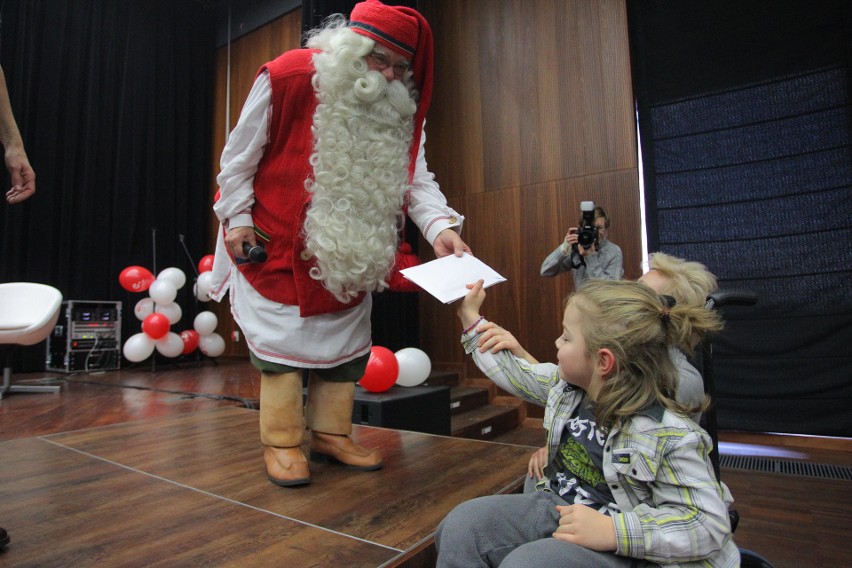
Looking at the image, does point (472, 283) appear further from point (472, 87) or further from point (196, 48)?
point (196, 48)

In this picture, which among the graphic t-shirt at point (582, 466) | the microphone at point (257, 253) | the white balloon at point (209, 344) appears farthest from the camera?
the white balloon at point (209, 344)

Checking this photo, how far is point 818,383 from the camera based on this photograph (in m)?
2.98

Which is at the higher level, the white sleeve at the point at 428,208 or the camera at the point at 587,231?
the camera at the point at 587,231

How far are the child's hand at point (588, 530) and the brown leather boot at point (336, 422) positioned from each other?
0.79 m

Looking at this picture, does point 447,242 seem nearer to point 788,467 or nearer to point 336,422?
point 336,422

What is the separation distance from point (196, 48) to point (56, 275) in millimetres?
3205

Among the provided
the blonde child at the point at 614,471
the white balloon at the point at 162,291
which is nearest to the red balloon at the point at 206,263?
the white balloon at the point at 162,291

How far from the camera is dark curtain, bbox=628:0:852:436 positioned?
2.99 m

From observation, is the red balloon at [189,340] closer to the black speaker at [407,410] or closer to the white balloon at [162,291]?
the white balloon at [162,291]

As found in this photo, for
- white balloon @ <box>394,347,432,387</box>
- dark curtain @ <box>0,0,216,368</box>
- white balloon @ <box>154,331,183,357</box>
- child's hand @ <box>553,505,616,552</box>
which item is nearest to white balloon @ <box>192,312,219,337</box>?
white balloon @ <box>154,331,183,357</box>

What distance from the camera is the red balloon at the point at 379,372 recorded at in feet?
8.39

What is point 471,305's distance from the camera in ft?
3.46

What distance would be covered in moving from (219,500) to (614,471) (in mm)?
896

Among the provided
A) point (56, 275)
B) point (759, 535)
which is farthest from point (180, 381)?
point (759, 535)
